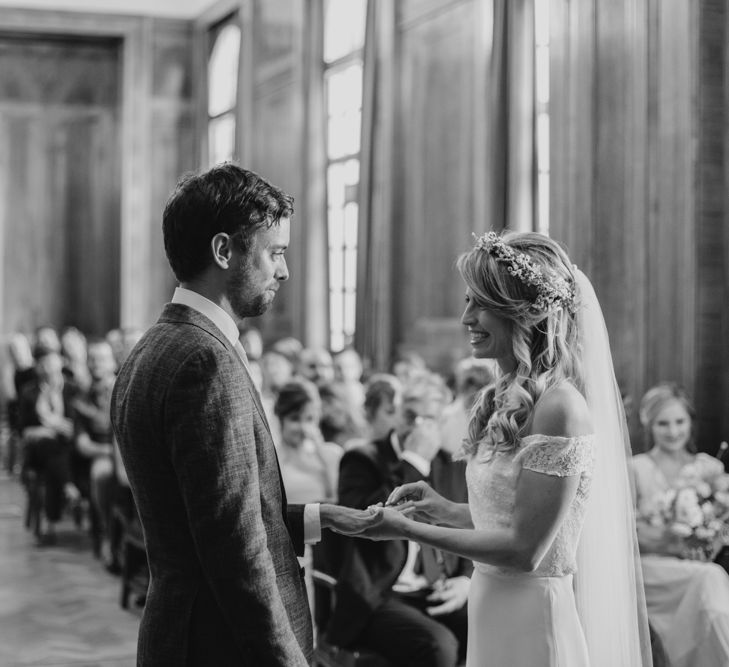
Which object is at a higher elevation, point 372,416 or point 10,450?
point 372,416

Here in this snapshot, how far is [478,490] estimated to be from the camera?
8.37 ft

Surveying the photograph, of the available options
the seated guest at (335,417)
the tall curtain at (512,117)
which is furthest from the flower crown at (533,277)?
the tall curtain at (512,117)

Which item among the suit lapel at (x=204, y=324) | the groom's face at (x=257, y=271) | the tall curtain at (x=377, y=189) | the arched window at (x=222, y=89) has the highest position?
the arched window at (x=222, y=89)

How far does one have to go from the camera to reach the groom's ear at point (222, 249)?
79.3 inches

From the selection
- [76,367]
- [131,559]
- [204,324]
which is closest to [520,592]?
[204,324]

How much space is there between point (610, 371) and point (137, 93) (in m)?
14.8

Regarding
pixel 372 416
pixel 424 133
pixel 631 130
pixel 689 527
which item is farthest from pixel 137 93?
pixel 689 527

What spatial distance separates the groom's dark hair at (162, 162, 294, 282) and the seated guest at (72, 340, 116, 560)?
229 inches

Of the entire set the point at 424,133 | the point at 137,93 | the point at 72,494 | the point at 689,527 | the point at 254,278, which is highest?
the point at 137,93

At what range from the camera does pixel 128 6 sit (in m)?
16.4

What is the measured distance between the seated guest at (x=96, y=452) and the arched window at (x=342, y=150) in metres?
3.87

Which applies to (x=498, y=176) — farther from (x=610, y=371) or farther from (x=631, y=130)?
(x=610, y=371)

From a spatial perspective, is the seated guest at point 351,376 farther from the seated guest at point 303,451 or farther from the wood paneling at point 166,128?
the wood paneling at point 166,128

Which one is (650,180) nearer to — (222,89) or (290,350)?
(290,350)
